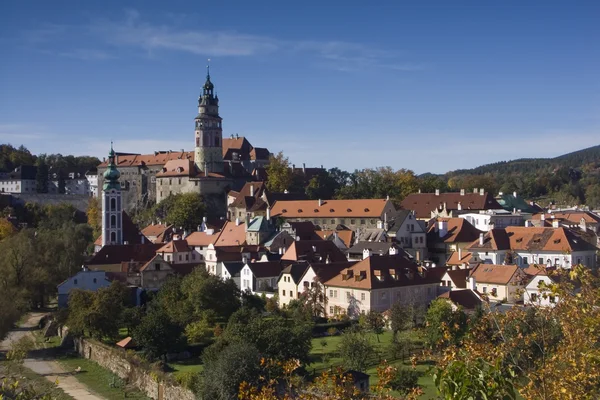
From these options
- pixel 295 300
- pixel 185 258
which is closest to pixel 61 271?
pixel 185 258

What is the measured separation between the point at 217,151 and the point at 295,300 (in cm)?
4841

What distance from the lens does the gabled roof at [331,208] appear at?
2589 inches

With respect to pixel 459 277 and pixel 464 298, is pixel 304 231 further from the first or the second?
pixel 464 298

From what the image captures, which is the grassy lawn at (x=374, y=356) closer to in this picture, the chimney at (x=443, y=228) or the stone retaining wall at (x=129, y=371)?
the stone retaining wall at (x=129, y=371)

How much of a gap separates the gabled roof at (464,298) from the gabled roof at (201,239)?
85.6 ft

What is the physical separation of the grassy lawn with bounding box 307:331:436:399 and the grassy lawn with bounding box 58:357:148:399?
728 cm

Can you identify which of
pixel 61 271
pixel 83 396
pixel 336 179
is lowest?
pixel 83 396

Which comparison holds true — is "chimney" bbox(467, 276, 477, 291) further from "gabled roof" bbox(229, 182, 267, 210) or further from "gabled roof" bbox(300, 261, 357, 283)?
"gabled roof" bbox(229, 182, 267, 210)

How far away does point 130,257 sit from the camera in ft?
169

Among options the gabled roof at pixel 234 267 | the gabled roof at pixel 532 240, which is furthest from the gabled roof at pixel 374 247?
the gabled roof at pixel 234 267

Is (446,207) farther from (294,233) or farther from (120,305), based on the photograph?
(120,305)

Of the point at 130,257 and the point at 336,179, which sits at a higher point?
the point at 336,179

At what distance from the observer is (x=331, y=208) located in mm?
68688

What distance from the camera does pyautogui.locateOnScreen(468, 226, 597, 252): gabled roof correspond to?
48.2 meters
